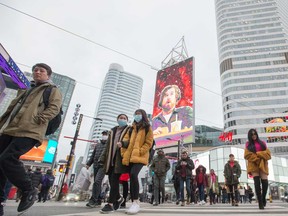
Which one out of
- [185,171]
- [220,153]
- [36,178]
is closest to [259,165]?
[185,171]

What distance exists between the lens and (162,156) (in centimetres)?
743

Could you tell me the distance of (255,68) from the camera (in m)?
73.2

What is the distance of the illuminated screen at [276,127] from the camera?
59750mm

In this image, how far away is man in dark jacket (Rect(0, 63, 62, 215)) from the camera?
248 cm

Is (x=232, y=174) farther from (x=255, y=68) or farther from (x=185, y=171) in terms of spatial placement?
(x=255, y=68)

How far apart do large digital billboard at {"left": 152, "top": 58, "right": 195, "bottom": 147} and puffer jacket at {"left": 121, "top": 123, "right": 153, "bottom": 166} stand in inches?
845

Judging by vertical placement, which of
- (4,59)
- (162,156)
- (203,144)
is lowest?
(162,156)

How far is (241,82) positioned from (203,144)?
24.9m

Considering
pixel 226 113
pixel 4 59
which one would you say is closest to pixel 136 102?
pixel 226 113

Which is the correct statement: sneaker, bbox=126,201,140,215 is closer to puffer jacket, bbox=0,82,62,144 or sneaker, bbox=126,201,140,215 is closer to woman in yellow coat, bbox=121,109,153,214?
woman in yellow coat, bbox=121,109,153,214

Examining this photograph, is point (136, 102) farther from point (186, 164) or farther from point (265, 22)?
point (186, 164)

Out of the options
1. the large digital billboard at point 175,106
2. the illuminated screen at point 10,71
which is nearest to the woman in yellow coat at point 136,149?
the illuminated screen at point 10,71

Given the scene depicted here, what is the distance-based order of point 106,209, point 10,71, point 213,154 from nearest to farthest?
point 106,209
point 10,71
point 213,154

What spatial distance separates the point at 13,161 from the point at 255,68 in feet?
269
